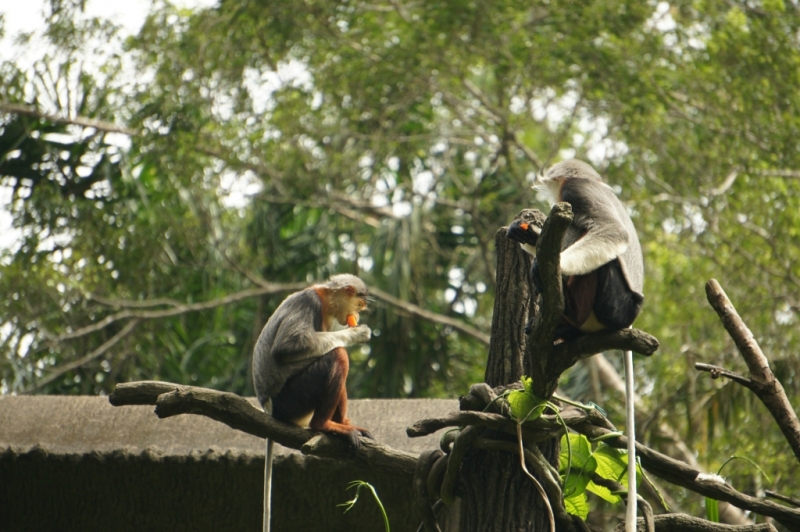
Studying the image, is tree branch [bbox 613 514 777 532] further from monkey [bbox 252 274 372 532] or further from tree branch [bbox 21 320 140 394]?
tree branch [bbox 21 320 140 394]

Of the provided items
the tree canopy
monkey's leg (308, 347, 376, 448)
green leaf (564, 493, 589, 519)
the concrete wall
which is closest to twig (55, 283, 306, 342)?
the tree canopy

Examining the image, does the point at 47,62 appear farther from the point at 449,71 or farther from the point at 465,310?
the point at 465,310

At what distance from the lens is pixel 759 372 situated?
344 cm

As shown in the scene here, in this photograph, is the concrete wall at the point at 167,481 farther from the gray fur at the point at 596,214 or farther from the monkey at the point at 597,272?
the gray fur at the point at 596,214

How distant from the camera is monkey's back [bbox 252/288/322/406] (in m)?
4.17

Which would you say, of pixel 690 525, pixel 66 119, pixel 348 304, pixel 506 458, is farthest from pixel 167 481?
pixel 66 119

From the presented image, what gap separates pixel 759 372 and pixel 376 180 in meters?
8.06

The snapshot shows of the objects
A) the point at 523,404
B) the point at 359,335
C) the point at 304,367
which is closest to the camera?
the point at 523,404

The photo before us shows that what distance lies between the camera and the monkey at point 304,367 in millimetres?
4004

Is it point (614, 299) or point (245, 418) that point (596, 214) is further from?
point (245, 418)

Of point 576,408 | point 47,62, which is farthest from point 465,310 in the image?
point 576,408

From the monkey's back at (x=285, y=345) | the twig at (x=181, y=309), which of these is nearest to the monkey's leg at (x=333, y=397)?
the monkey's back at (x=285, y=345)

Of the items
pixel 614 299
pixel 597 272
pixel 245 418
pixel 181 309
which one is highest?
pixel 181 309

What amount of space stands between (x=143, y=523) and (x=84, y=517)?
283 millimetres
